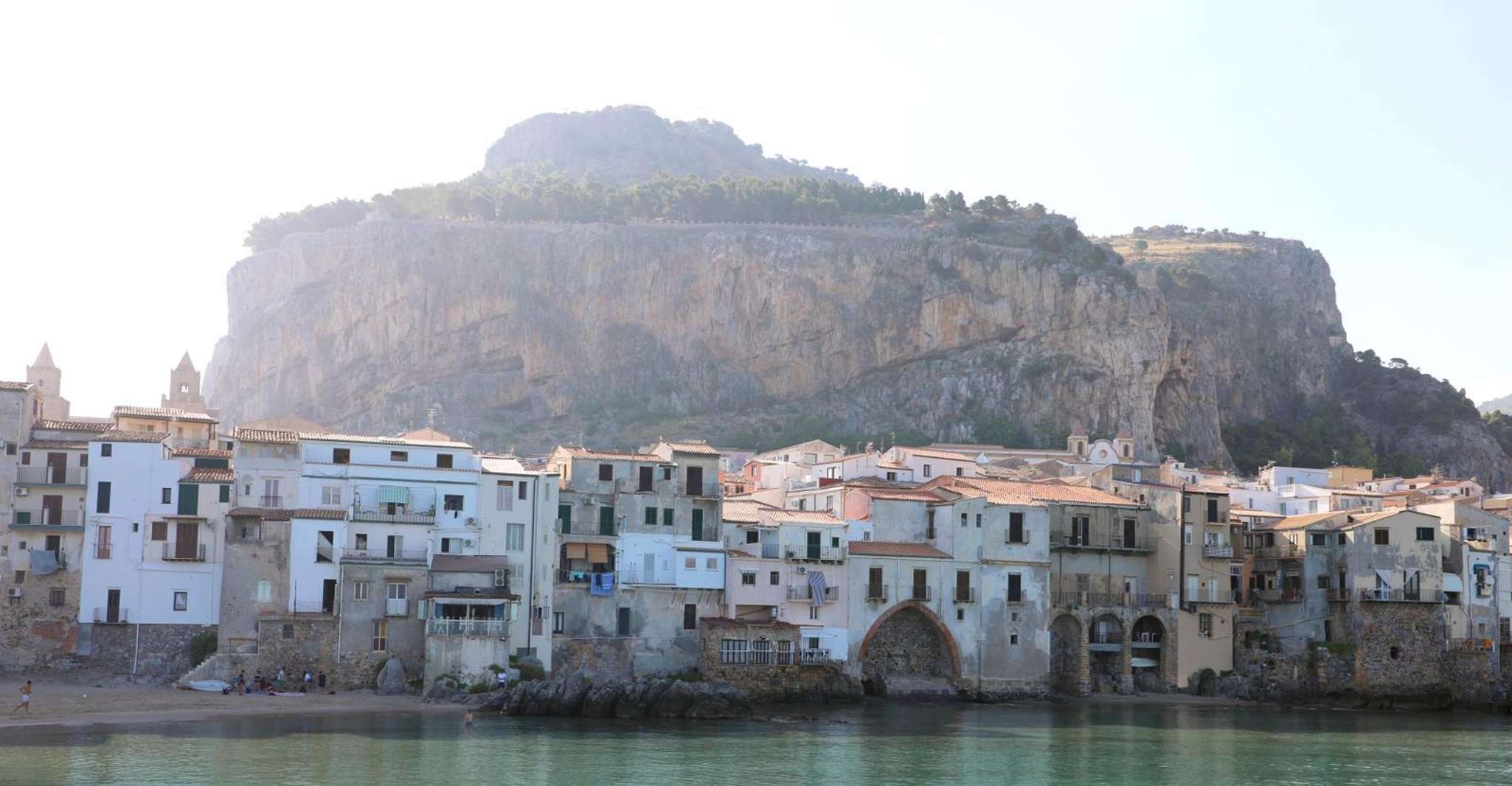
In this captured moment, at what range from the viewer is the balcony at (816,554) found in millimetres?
67875

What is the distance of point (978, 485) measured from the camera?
7569cm

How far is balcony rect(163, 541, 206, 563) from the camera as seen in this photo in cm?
6153

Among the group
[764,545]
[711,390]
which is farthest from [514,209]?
[764,545]

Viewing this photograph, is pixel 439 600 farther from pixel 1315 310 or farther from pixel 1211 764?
pixel 1315 310

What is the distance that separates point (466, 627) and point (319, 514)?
696 cm

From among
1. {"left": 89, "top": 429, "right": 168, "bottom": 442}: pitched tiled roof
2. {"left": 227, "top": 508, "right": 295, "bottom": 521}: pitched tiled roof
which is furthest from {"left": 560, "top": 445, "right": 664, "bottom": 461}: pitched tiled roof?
{"left": 89, "top": 429, "right": 168, "bottom": 442}: pitched tiled roof

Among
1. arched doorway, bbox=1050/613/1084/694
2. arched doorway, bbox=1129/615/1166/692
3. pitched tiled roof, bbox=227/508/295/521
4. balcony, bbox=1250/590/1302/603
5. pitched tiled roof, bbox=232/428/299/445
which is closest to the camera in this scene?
pitched tiled roof, bbox=227/508/295/521

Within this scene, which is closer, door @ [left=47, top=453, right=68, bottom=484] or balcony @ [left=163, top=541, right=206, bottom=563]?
balcony @ [left=163, top=541, right=206, bottom=563]

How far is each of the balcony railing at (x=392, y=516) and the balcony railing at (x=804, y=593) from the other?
14.6m

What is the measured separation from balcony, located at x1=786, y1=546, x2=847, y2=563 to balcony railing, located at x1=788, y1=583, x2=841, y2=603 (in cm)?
106

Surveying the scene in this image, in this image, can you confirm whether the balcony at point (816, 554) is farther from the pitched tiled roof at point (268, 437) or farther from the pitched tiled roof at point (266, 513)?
the pitched tiled roof at point (268, 437)

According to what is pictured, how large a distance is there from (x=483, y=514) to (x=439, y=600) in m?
4.49

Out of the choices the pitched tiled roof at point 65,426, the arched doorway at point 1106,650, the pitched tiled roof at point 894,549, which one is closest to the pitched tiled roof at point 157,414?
the pitched tiled roof at point 65,426

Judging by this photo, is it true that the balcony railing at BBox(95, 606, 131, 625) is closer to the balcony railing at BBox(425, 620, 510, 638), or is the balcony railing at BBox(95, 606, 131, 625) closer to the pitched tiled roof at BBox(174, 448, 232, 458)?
the pitched tiled roof at BBox(174, 448, 232, 458)
